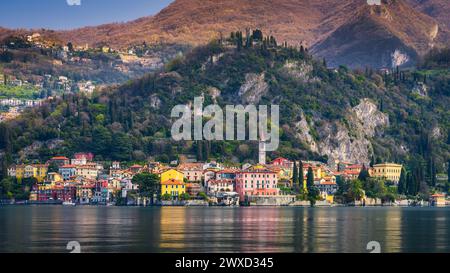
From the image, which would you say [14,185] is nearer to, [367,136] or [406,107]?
[367,136]

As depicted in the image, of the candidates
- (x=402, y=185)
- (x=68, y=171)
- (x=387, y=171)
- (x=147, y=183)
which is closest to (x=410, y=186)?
(x=402, y=185)

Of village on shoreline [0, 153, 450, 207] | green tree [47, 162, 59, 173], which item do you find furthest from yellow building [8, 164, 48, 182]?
green tree [47, 162, 59, 173]

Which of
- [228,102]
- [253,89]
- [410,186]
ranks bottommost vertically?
[410,186]

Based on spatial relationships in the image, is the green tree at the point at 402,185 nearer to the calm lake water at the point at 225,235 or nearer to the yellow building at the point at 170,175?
the yellow building at the point at 170,175

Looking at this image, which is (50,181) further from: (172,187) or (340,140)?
(340,140)

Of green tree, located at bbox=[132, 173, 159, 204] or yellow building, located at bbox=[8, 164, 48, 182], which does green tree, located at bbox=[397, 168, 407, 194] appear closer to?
green tree, located at bbox=[132, 173, 159, 204]

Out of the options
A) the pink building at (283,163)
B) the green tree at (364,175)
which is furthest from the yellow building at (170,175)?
the green tree at (364,175)
